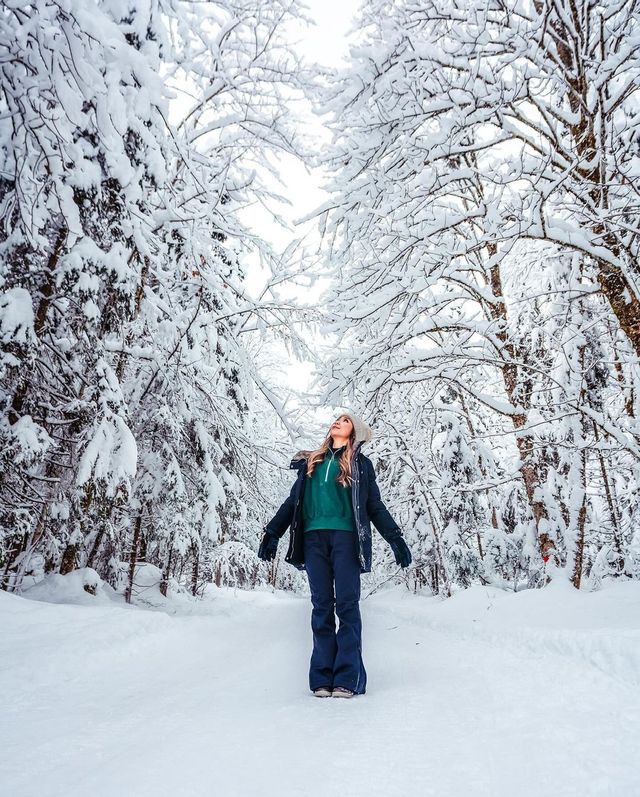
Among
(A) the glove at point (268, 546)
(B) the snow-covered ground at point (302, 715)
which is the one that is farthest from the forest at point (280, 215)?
(A) the glove at point (268, 546)

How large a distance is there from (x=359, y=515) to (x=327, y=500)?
0.25m

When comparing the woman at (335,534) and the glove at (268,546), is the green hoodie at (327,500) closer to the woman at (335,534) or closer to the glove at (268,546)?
the woman at (335,534)

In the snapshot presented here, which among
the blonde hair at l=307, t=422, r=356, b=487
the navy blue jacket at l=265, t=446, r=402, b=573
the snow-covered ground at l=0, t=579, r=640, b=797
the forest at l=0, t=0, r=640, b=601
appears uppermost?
the forest at l=0, t=0, r=640, b=601

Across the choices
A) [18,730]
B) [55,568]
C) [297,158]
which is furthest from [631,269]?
[55,568]

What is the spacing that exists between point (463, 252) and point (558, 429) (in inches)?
172

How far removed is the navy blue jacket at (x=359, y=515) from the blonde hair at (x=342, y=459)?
0.14 feet

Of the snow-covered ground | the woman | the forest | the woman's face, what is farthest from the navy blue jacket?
the forest

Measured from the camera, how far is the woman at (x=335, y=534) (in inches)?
123

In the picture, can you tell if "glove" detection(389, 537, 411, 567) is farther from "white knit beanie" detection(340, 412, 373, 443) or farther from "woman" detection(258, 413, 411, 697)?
"white knit beanie" detection(340, 412, 373, 443)

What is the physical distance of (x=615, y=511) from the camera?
967 centimetres

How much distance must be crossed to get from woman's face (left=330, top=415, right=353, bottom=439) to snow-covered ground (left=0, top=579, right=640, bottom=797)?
1.65 metres

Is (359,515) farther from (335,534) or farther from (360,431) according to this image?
(360,431)

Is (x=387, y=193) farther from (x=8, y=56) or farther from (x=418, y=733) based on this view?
(x=418, y=733)

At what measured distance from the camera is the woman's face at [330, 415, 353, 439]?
365cm
